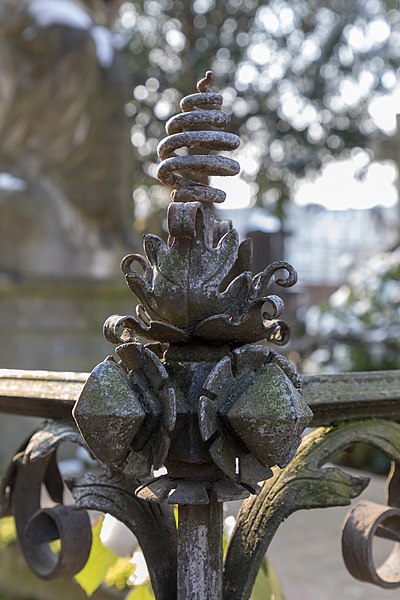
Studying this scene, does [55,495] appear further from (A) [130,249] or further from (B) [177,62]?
(B) [177,62]

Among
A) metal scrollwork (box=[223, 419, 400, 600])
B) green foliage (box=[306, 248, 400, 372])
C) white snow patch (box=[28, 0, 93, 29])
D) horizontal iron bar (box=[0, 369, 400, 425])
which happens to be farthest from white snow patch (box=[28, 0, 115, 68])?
metal scrollwork (box=[223, 419, 400, 600])

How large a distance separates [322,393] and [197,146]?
0.31 meters

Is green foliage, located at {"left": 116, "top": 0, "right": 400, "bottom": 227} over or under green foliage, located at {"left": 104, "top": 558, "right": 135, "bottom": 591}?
over

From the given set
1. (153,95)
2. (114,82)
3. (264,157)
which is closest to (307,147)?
(264,157)

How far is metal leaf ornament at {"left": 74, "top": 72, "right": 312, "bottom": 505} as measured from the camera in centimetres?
67

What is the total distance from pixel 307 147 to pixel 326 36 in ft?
5.01

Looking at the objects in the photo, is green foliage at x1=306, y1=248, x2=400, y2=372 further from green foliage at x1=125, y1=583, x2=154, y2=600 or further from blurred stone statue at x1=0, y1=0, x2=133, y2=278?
green foliage at x1=125, y1=583, x2=154, y2=600

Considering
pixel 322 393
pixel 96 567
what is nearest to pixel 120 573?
pixel 96 567

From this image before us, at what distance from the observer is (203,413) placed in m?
0.67

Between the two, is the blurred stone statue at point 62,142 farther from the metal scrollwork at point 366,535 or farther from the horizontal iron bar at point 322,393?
the metal scrollwork at point 366,535

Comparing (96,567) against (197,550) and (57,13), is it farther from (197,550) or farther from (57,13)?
(57,13)

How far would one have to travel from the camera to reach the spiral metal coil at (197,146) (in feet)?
2.55

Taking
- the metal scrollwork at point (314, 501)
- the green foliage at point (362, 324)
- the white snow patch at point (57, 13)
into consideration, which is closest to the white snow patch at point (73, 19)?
the white snow patch at point (57, 13)

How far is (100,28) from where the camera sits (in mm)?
4270
